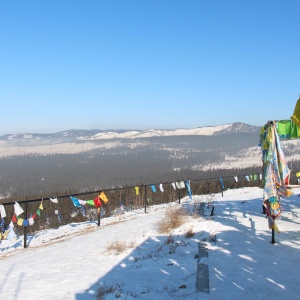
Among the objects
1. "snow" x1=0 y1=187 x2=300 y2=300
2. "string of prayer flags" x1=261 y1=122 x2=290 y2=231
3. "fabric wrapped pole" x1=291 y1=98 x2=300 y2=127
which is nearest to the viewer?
"fabric wrapped pole" x1=291 y1=98 x2=300 y2=127

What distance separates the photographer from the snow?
639 centimetres

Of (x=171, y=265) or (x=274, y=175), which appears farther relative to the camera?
(x=274, y=175)

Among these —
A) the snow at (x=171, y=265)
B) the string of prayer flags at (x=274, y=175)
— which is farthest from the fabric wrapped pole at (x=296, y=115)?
the string of prayer flags at (x=274, y=175)

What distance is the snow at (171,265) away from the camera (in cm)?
639

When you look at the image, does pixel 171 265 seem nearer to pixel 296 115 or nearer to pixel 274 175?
pixel 274 175

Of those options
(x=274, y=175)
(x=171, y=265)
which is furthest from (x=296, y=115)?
(x=171, y=265)

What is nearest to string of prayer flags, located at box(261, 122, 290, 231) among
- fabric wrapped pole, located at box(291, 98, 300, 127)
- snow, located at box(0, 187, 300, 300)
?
snow, located at box(0, 187, 300, 300)

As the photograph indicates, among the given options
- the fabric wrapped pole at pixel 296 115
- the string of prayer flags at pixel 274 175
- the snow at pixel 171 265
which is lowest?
the snow at pixel 171 265

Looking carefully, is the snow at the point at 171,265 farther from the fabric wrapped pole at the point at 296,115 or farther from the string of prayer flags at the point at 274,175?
the fabric wrapped pole at the point at 296,115

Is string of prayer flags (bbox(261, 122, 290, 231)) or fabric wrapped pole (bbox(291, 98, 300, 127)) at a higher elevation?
fabric wrapped pole (bbox(291, 98, 300, 127))

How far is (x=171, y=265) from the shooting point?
7902 millimetres

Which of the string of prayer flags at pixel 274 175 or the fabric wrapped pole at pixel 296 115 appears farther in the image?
the string of prayer flags at pixel 274 175

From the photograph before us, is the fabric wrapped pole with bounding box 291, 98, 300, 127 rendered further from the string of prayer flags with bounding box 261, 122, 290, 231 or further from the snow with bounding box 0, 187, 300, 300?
the string of prayer flags with bounding box 261, 122, 290, 231

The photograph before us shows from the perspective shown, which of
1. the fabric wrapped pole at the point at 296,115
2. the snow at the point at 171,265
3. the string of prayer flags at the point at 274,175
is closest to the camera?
the fabric wrapped pole at the point at 296,115
